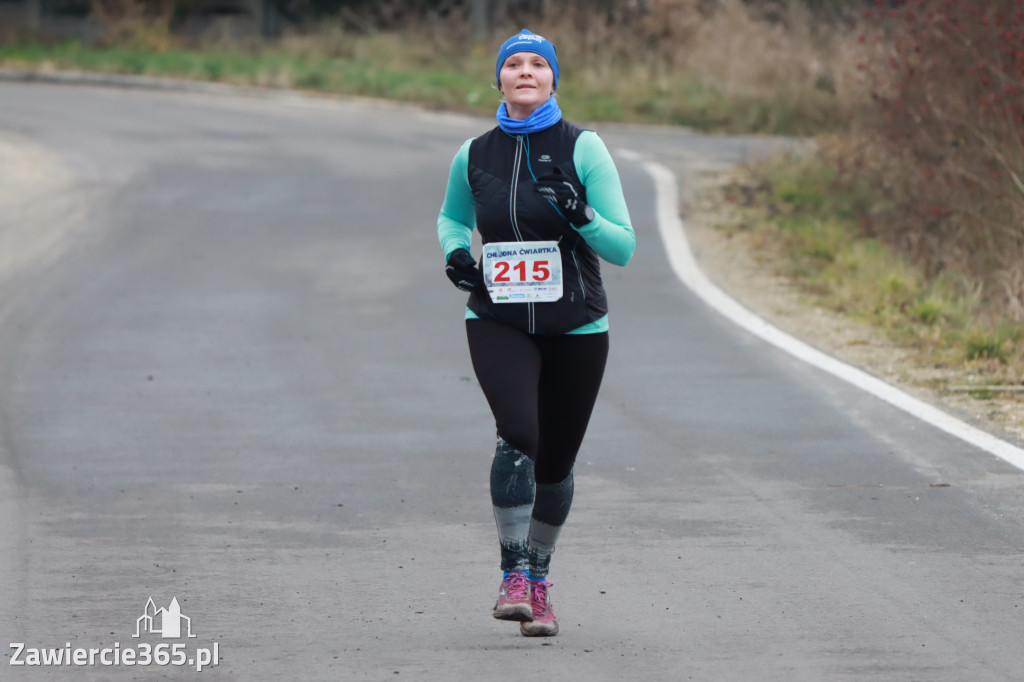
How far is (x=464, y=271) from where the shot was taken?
5.60 metres

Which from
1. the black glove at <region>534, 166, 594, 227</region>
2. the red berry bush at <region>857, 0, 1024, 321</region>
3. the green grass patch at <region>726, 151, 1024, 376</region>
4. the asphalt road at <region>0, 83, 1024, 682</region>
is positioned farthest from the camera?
the red berry bush at <region>857, 0, 1024, 321</region>

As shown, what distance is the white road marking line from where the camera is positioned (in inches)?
349

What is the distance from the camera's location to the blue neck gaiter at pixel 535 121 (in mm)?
5625

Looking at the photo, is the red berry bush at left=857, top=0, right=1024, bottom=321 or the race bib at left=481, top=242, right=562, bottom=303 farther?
the red berry bush at left=857, top=0, right=1024, bottom=321

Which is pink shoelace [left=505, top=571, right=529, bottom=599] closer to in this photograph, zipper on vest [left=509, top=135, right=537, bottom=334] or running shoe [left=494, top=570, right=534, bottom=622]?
running shoe [left=494, top=570, right=534, bottom=622]

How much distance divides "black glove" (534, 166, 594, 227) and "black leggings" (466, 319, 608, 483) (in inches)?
16.9

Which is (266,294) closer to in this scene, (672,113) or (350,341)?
(350,341)

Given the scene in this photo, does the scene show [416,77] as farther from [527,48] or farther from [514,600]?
[514,600]

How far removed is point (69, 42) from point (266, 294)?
96.2 feet

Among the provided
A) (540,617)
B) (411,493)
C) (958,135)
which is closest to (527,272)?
(540,617)

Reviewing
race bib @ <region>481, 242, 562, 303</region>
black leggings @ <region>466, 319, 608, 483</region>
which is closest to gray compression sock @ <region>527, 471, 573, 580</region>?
black leggings @ <region>466, 319, 608, 483</region>

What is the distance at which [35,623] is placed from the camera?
5684mm

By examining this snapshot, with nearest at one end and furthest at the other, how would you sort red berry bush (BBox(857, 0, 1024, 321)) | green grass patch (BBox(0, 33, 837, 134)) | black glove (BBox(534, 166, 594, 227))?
black glove (BBox(534, 166, 594, 227)) < red berry bush (BBox(857, 0, 1024, 321)) < green grass patch (BBox(0, 33, 837, 134))

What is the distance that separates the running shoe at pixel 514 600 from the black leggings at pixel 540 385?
1.24 feet
